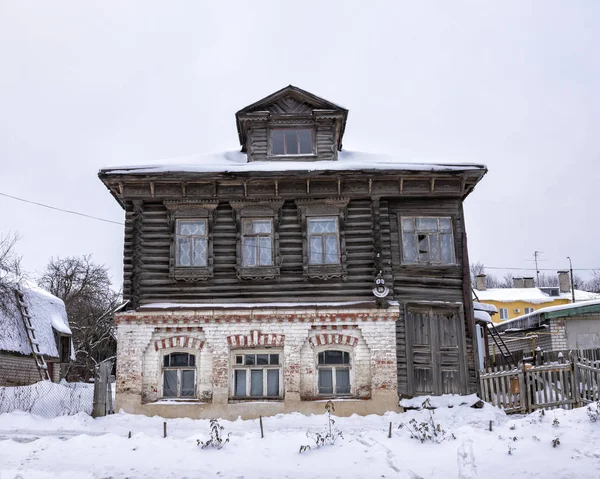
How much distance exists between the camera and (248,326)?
17.2m

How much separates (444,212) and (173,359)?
8643 millimetres

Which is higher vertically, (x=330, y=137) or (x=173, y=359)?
(x=330, y=137)

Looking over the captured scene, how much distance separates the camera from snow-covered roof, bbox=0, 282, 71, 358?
28.1 metres

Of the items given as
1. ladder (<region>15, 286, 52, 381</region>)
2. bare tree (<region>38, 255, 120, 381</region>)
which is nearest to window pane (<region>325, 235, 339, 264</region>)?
ladder (<region>15, 286, 52, 381</region>)

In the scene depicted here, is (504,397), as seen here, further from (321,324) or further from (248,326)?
(248,326)

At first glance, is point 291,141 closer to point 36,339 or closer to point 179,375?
point 179,375

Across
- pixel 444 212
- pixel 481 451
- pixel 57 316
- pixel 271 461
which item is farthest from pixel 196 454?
pixel 57 316

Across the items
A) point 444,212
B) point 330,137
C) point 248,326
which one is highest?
point 330,137

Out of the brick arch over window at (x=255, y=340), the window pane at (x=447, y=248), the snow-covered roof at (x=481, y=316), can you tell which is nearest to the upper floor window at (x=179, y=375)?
the brick arch over window at (x=255, y=340)

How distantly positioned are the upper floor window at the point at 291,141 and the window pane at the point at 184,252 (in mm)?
3943

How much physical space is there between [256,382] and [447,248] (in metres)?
6.54

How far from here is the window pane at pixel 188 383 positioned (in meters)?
17.1

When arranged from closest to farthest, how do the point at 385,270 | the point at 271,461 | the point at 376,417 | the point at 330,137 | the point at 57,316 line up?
the point at 271,461 < the point at 376,417 < the point at 385,270 < the point at 330,137 < the point at 57,316

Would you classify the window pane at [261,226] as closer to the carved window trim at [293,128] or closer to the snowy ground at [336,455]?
the carved window trim at [293,128]
